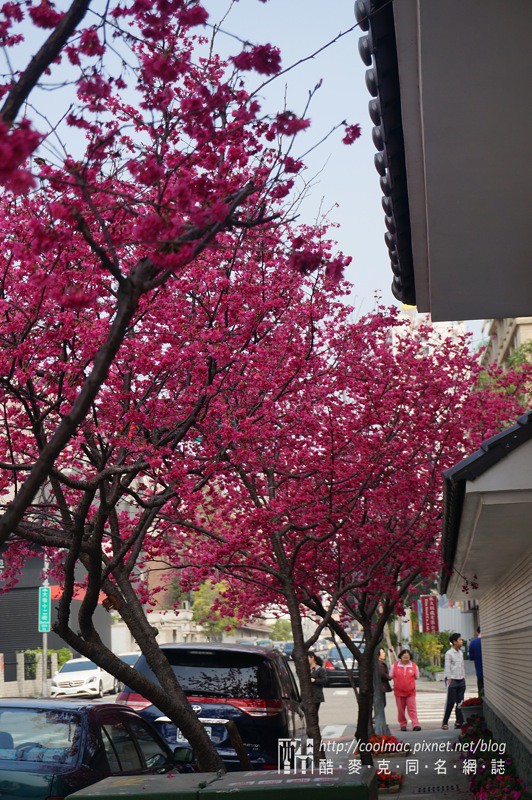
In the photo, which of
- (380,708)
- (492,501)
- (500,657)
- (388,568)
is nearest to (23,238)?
(492,501)

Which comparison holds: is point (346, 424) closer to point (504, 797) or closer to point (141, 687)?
point (504, 797)

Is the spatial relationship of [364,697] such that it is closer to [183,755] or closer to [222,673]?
[222,673]

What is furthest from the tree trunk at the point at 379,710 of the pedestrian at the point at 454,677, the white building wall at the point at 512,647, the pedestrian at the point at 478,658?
the white building wall at the point at 512,647

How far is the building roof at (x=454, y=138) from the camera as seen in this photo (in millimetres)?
5816

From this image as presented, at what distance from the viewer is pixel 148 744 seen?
8852 millimetres

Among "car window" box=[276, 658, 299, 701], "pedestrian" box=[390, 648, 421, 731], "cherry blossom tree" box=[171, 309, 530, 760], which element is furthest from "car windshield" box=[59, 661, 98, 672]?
"car window" box=[276, 658, 299, 701]

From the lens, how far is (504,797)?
9.96 m

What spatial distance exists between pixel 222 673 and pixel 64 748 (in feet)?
14.3

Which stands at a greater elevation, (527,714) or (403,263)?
(403,263)

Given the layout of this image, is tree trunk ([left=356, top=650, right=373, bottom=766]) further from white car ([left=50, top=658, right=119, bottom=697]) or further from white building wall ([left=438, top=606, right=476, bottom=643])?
white building wall ([left=438, top=606, right=476, bottom=643])

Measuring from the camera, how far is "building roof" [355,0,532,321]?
5.82 meters

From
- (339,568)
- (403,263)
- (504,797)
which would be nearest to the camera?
(403,263)

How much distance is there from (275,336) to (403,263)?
3.59m

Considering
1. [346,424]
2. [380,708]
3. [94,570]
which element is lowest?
[380,708]
